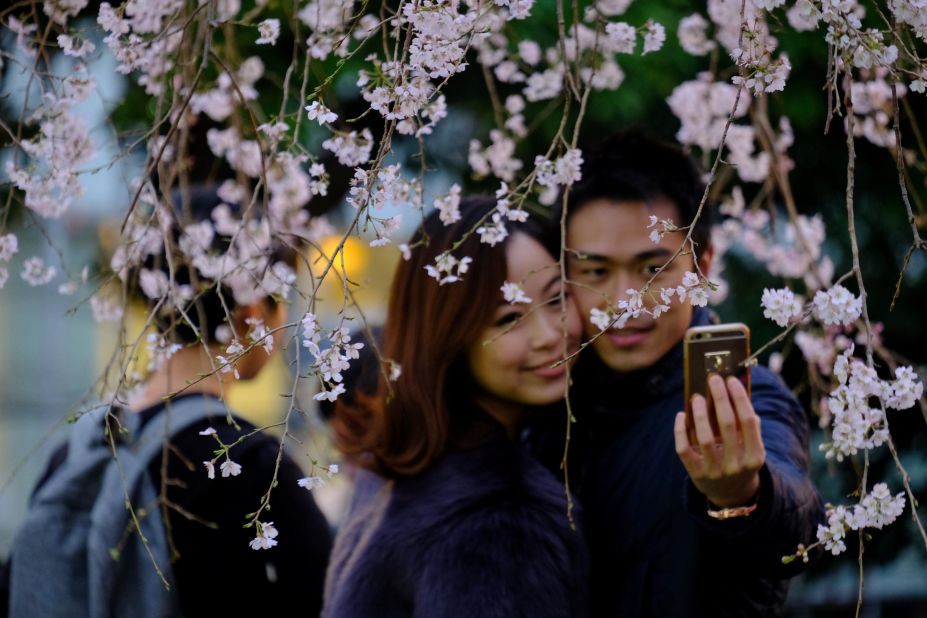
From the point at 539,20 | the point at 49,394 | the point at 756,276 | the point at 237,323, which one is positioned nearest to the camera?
the point at 237,323

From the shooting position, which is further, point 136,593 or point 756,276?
point 756,276

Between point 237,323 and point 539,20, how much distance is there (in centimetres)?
136

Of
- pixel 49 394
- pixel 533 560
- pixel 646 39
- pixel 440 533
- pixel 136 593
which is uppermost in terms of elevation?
pixel 49 394

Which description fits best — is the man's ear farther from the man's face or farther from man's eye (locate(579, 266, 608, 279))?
man's eye (locate(579, 266, 608, 279))

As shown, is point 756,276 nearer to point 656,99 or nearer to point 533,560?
point 656,99

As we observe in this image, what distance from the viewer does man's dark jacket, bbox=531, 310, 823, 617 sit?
1.42m

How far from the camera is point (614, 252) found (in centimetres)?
178

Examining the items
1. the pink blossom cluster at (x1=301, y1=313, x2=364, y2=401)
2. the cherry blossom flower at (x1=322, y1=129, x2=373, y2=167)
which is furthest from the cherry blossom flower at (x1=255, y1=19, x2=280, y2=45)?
the pink blossom cluster at (x1=301, y1=313, x2=364, y2=401)

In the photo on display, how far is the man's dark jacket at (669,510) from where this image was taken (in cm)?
142

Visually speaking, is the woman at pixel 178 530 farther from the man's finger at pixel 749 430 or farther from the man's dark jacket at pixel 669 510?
the man's finger at pixel 749 430

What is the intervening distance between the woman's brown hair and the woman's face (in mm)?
23

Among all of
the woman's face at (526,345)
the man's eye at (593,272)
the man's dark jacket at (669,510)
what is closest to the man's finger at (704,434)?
the man's dark jacket at (669,510)

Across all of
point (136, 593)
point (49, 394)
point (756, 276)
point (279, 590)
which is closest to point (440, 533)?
point (279, 590)

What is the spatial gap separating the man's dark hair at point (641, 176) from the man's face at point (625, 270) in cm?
2
